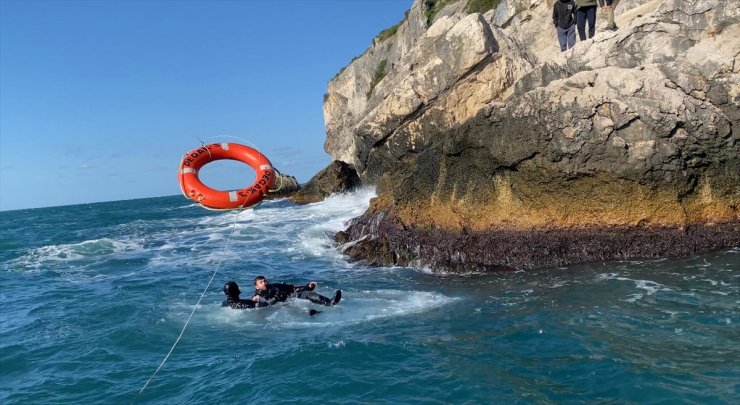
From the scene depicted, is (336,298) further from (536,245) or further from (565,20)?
(565,20)

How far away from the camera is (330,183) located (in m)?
36.7

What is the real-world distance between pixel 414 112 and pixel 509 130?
9.19 ft

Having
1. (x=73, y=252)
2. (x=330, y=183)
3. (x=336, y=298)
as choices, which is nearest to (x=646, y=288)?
(x=336, y=298)

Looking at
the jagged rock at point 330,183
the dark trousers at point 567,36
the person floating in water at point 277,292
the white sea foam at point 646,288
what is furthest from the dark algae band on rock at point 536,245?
the jagged rock at point 330,183

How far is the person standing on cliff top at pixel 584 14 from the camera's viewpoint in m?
13.0

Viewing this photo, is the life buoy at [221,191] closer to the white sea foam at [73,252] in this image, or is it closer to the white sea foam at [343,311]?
the white sea foam at [343,311]

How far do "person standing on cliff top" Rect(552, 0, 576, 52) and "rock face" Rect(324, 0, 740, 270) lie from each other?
100cm

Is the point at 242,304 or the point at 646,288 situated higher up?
the point at 646,288

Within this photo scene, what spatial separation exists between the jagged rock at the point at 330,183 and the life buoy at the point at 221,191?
2069 centimetres

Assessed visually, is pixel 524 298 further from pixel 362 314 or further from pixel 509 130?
pixel 509 130

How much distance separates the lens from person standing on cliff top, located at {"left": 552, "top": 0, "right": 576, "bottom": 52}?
13.4 metres

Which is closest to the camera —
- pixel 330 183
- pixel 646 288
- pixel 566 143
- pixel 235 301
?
pixel 646 288

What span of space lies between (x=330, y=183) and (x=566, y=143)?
26.4m

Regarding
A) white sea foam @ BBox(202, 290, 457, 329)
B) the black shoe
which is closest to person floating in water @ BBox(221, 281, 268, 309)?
white sea foam @ BBox(202, 290, 457, 329)
